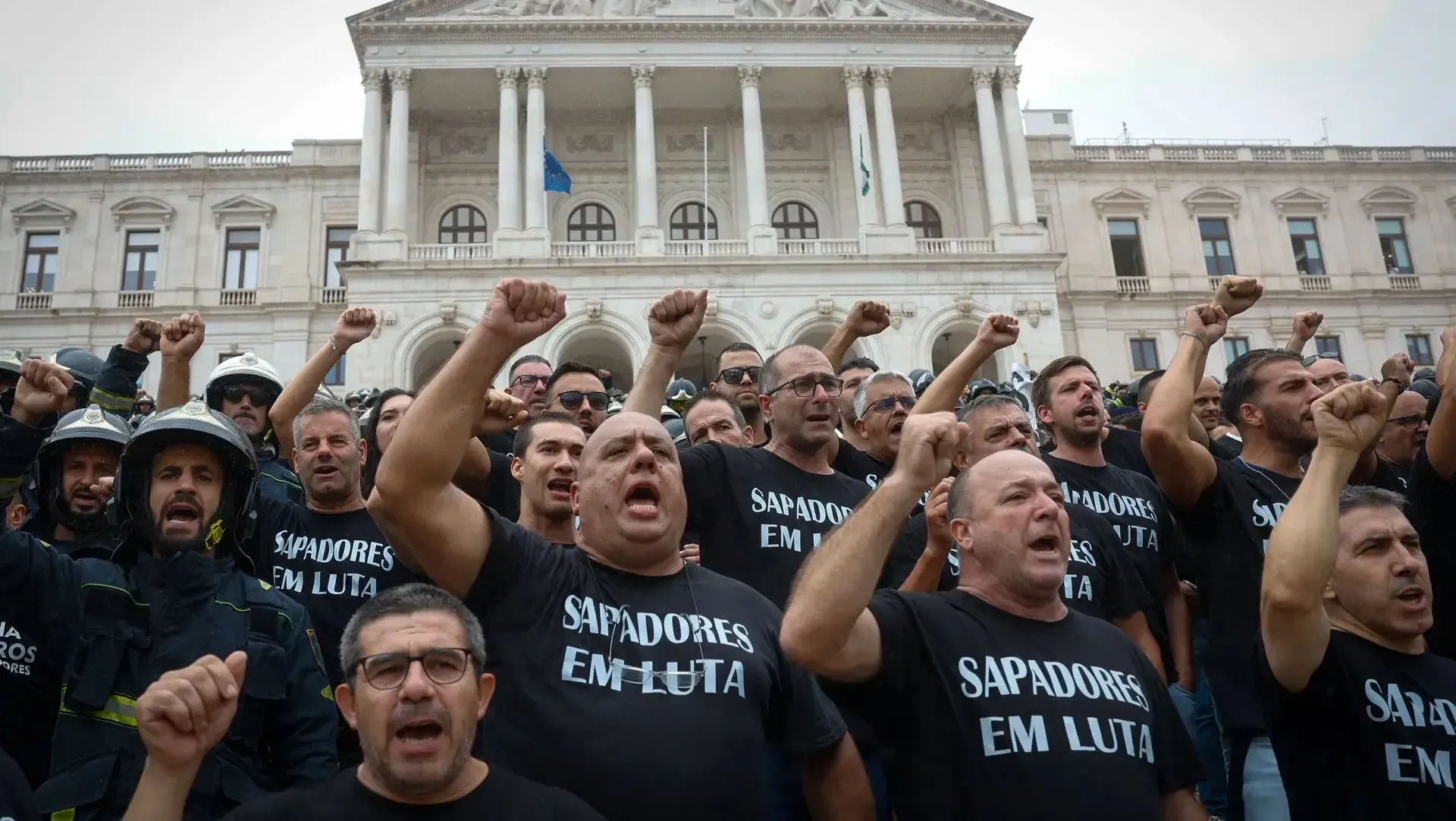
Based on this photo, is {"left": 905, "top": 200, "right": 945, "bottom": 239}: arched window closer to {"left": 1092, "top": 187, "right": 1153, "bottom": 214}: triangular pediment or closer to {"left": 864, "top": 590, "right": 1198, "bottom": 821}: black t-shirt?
{"left": 1092, "top": 187, "right": 1153, "bottom": 214}: triangular pediment

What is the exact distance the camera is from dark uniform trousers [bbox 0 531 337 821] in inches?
124

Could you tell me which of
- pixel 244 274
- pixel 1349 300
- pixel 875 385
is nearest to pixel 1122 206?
pixel 1349 300

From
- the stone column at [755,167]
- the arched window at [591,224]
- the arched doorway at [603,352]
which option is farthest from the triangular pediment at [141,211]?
the stone column at [755,167]

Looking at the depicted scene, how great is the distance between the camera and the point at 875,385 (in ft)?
19.3

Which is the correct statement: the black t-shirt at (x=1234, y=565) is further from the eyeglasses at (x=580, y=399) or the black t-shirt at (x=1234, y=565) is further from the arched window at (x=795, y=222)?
the arched window at (x=795, y=222)

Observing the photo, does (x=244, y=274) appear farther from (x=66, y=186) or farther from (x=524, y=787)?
(x=524, y=787)

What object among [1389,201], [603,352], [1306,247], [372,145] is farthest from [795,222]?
[1389,201]

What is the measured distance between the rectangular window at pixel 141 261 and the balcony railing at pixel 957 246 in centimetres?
2466

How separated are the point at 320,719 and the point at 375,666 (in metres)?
0.89

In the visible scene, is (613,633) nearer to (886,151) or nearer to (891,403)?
(891,403)

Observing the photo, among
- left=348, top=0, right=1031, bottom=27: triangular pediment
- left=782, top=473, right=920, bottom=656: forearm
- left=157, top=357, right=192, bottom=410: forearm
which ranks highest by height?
left=348, top=0, right=1031, bottom=27: triangular pediment

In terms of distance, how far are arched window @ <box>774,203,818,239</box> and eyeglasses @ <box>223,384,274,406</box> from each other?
28003 millimetres

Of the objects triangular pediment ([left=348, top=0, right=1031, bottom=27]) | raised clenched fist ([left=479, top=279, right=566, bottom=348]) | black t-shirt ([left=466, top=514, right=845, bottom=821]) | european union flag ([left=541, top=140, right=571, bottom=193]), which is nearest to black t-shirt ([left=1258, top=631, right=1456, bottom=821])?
black t-shirt ([left=466, top=514, right=845, bottom=821])

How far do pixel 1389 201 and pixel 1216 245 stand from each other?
269 inches
